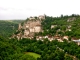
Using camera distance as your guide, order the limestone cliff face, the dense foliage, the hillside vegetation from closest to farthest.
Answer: the dense foliage < the hillside vegetation < the limestone cliff face

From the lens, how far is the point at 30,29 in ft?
350

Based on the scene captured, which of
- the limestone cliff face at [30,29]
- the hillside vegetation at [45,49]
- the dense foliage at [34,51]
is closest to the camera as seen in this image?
the dense foliage at [34,51]

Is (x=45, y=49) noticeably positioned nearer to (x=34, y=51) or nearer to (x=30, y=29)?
(x=34, y=51)

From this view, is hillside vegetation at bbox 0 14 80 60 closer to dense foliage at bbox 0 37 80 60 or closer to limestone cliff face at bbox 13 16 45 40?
dense foliage at bbox 0 37 80 60

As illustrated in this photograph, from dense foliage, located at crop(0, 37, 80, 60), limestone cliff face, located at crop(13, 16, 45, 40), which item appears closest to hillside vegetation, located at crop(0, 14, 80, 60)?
dense foliage, located at crop(0, 37, 80, 60)

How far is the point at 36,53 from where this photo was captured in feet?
196

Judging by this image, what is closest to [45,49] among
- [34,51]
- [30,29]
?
[34,51]

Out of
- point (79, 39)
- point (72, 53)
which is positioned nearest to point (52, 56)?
point (72, 53)

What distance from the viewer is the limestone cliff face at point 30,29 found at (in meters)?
100

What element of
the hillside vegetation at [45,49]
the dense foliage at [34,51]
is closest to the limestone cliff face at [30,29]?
the hillside vegetation at [45,49]

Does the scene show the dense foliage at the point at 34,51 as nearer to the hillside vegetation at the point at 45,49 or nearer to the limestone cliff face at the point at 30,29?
the hillside vegetation at the point at 45,49

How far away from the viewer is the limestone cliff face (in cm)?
10021

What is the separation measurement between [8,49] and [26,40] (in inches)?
1364

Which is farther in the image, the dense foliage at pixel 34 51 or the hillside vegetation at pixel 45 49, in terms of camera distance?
the hillside vegetation at pixel 45 49
